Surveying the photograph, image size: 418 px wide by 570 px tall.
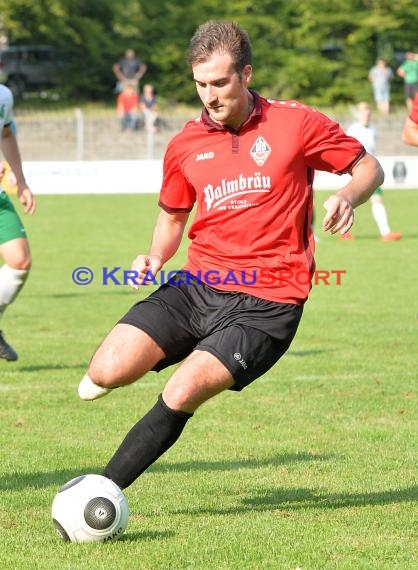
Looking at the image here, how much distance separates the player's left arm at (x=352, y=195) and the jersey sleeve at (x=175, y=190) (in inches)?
31.7

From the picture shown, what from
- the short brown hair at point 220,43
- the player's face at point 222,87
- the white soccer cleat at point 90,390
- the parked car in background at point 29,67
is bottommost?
the parked car in background at point 29,67

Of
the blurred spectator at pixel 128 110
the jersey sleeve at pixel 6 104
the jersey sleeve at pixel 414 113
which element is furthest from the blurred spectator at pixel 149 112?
the jersey sleeve at pixel 6 104

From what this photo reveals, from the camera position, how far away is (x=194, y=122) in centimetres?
560

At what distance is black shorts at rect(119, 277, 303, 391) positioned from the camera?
520cm

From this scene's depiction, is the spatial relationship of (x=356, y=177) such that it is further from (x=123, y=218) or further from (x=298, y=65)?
(x=298, y=65)

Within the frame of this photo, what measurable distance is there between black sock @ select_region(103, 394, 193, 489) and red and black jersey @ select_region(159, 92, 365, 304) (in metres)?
0.66

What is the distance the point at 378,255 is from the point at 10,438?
1179cm

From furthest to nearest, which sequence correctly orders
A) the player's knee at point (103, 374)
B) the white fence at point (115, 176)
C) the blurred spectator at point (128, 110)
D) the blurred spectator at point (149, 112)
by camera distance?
the blurred spectator at point (128, 110) → the blurred spectator at point (149, 112) → the white fence at point (115, 176) → the player's knee at point (103, 374)

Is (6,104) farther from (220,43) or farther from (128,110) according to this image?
(128,110)

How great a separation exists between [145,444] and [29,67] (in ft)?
143

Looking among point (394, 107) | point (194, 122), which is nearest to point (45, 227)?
point (194, 122)

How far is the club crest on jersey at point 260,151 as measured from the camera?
5.38 meters

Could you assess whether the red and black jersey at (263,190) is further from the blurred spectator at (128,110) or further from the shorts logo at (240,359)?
the blurred spectator at (128,110)

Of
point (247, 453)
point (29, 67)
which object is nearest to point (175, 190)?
point (247, 453)
